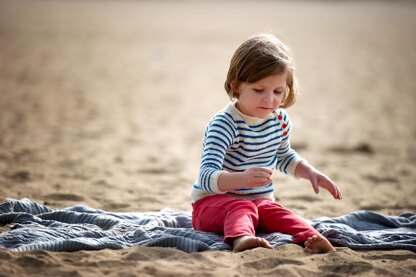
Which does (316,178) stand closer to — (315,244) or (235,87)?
(315,244)

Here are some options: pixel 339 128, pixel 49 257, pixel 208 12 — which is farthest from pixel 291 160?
pixel 208 12

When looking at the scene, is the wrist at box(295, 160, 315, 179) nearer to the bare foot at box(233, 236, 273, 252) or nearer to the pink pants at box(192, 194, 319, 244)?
the pink pants at box(192, 194, 319, 244)

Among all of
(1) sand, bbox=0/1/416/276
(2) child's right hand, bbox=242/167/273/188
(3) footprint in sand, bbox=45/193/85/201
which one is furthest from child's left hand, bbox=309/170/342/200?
(3) footprint in sand, bbox=45/193/85/201

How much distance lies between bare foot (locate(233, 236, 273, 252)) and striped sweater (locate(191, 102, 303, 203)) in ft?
1.01

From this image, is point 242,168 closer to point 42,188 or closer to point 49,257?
point 49,257

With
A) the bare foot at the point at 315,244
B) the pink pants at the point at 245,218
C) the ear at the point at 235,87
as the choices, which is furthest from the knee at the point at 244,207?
the ear at the point at 235,87

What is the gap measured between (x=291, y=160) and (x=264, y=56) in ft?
2.51

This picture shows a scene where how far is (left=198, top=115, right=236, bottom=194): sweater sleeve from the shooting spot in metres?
3.59

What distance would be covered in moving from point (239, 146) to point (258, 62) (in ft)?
1.68

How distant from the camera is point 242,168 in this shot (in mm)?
3822

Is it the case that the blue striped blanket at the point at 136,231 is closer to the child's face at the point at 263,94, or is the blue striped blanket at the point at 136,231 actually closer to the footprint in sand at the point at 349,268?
the footprint in sand at the point at 349,268

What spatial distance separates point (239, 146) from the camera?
3.82 metres

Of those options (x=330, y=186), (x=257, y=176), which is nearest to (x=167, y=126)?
(x=330, y=186)

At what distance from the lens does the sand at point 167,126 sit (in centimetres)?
338
